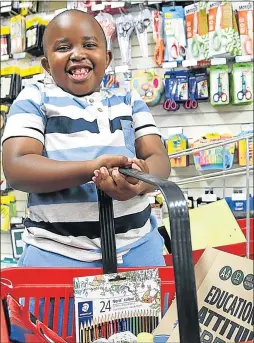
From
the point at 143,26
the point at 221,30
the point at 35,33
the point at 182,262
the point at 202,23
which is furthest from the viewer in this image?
the point at 35,33

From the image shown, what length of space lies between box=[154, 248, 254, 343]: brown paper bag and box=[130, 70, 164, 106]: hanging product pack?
1911 mm

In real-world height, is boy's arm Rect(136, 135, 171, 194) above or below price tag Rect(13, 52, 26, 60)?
below

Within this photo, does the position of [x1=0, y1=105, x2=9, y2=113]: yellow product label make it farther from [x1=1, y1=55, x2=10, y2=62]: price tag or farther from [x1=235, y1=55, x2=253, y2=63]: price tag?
[x1=235, y1=55, x2=253, y2=63]: price tag

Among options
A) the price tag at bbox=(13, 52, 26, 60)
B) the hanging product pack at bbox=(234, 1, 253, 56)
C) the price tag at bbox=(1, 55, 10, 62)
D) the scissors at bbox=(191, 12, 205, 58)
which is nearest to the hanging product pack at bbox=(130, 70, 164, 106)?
the scissors at bbox=(191, 12, 205, 58)

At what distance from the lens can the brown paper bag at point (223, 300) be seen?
0.63 m

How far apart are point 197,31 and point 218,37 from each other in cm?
15

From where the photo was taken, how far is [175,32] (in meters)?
2.45

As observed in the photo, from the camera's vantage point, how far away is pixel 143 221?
856 mm

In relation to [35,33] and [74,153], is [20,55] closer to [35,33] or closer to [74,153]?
[35,33]

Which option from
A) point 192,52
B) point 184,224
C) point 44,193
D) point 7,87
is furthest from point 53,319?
point 7,87

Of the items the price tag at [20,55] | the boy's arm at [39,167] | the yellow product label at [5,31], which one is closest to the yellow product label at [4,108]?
the price tag at [20,55]

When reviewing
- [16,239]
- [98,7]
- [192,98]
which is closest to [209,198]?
[192,98]

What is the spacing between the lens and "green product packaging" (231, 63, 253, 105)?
2.36 meters

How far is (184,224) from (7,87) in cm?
268
